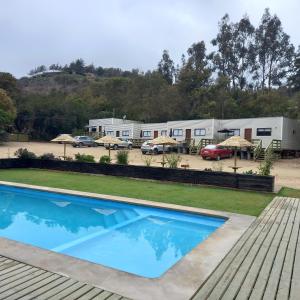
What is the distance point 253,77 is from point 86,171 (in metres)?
44.3

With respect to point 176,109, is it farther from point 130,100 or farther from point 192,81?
point 130,100

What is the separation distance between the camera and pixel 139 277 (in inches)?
173

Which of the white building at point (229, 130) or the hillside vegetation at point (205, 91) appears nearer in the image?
the white building at point (229, 130)

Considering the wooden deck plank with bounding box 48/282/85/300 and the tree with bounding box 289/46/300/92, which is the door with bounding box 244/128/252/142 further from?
the wooden deck plank with bounding box 48/282/85/300

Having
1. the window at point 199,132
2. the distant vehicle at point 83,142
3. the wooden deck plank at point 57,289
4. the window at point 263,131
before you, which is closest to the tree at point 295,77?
the window at point 263,131

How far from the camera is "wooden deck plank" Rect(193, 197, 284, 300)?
12.8 ft

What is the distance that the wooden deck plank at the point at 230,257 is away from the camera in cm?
391

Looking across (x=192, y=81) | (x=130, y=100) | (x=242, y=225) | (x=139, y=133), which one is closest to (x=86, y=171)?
(x=242, y=225)

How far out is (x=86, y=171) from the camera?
17.1 metres

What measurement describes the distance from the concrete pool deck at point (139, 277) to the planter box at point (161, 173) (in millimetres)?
6211

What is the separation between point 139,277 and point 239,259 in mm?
1601

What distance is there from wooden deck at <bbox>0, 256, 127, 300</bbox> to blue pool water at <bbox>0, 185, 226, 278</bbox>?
1.94 meters

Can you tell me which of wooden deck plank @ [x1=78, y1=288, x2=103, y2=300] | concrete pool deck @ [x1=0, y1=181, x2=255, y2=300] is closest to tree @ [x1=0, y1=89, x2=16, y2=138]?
concrete pool deck @ [x1=0, y1=181, x2=255, y2=300]

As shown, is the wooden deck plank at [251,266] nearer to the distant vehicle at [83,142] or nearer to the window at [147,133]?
the distant vehicle at [83,142]
